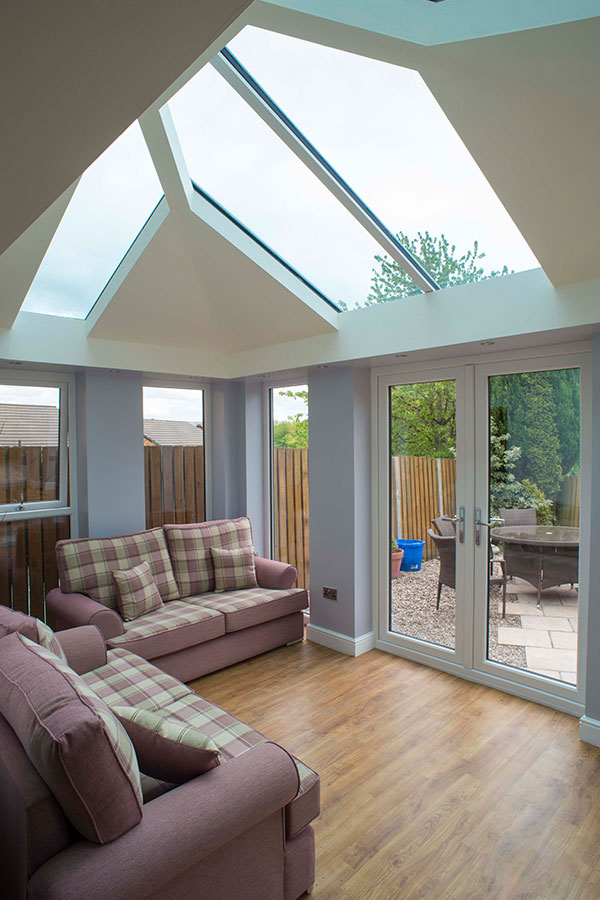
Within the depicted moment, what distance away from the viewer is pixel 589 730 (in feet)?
9.14

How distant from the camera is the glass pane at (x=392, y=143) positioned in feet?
6.71

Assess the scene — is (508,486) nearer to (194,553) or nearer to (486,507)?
(486,507)

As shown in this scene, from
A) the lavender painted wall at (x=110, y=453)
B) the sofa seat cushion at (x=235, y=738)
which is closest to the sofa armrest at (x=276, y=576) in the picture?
the lavender painted wall at (x=110, y=453)

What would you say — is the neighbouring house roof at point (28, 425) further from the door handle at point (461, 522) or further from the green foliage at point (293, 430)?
the door handle at point (461, 522)

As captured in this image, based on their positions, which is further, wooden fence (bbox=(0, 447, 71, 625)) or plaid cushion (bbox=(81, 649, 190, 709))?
wooden fence (bbox=(0, 447, 71, 625))

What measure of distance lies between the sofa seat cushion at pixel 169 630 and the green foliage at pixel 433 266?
8.21 feet

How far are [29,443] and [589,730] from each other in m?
4.07

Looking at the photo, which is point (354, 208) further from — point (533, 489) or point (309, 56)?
point (533, 489)

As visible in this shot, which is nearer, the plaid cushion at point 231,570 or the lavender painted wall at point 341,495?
the lavender painted wall at point 341,495

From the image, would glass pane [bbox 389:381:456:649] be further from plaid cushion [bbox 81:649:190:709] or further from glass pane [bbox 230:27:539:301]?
plaid cushion [bbox 81:649:190:709]

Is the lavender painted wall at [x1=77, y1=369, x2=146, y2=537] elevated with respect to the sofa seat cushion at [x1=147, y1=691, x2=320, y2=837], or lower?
elevated

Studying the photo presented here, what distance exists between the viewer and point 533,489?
323 centimetres

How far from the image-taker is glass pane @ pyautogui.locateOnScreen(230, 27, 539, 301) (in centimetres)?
204

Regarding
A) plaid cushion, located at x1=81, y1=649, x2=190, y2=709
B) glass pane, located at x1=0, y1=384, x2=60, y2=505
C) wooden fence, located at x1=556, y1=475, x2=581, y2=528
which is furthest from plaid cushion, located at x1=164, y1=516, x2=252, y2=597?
wooden fence, located at x1=556, y1=475, x2=581, y2=528
